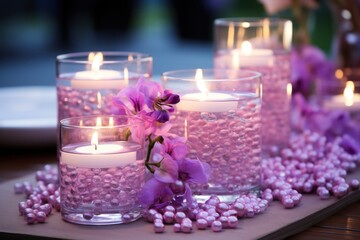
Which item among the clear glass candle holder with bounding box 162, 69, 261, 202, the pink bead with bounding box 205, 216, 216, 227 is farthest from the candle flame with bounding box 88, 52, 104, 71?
the pink bead with bounding box 205, 216, 216, 227

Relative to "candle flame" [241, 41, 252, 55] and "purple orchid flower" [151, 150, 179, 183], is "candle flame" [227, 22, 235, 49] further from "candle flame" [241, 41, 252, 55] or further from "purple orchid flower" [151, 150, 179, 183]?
"purple orchid flower" [151, 150, 179, 183]

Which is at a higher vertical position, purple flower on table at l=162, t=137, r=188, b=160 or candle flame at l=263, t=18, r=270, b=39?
candle flame at l=263, t=18, r=270, b=39

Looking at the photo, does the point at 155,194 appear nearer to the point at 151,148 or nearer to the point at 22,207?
the point at 151,148

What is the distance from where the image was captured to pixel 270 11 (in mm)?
1574

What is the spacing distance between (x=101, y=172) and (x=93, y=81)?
253mm

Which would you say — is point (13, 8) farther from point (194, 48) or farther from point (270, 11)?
point (270, 11)

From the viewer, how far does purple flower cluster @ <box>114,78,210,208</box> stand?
3.36 feet

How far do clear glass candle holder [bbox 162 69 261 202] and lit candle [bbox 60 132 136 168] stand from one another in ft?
0.38

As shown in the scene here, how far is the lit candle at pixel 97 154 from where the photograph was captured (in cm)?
97

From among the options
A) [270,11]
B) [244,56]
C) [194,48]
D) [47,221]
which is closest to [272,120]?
[244,56]

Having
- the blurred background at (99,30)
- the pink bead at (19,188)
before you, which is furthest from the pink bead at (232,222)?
the blurred background at (99,30)

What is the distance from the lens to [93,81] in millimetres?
1205

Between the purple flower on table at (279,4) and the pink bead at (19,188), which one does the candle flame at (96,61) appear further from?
the purple flower on table at (279,4)

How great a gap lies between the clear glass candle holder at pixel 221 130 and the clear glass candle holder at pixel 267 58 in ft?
0.84
